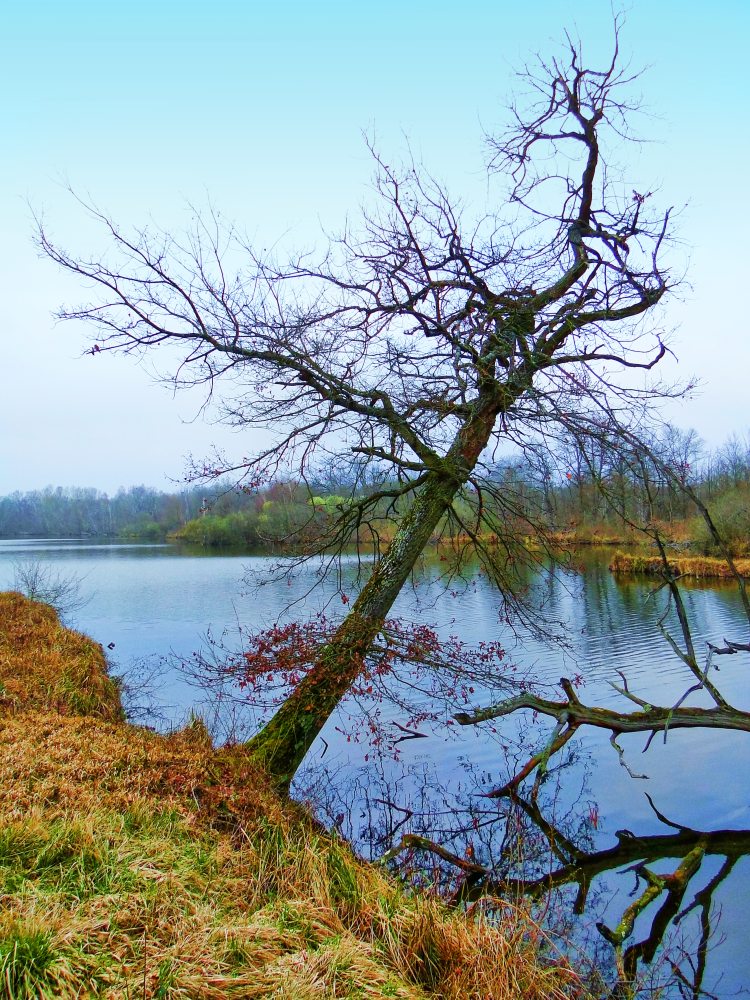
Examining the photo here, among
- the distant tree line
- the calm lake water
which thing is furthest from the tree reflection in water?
the distant tree line

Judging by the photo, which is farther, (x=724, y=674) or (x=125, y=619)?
(x=125, y=619)

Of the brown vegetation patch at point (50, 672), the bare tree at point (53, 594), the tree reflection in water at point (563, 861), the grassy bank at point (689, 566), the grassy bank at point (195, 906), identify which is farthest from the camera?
the grassy bank at point (689, 566)

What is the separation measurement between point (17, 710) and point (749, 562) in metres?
23.1

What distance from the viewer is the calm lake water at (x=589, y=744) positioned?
566cm

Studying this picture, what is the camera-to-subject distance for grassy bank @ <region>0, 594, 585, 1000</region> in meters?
2.61

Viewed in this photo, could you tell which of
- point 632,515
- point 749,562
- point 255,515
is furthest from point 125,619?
→ point 749,562

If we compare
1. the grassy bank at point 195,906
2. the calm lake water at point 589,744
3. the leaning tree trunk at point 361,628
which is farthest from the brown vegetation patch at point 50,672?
the leaning tree trunk at point 361,628

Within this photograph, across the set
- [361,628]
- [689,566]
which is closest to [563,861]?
[361,628]

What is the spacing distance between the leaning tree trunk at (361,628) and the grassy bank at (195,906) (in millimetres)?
1207

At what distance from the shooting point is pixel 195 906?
314 centimetres

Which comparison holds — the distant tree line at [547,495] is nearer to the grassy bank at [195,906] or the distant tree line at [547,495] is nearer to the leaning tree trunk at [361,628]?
the leaning tree trunk at [361,628]

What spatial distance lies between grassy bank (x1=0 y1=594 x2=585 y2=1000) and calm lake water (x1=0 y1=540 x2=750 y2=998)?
2.05 metres

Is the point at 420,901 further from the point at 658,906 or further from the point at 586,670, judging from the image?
the point at 586,670

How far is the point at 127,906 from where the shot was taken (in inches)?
119
